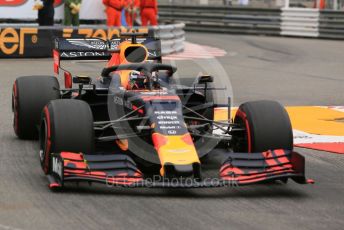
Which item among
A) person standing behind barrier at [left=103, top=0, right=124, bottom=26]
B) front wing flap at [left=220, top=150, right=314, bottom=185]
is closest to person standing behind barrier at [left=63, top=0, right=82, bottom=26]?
person standing behind barrier at [left=103, top=0, right=124, bottom=26]

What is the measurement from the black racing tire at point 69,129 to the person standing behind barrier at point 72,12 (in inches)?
603

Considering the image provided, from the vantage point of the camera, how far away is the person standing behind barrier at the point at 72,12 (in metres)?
23.0

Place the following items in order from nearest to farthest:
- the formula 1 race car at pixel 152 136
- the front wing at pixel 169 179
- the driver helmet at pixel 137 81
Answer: the front wing at pixel 169 179 → the formula 1 race car at pixel 152 136 → the driver helmet at pixel 137 81

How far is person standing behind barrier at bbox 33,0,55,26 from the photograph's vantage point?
21.6m

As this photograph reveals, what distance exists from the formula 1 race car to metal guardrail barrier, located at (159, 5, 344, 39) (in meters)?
19.8

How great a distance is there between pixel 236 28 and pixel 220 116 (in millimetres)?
18792

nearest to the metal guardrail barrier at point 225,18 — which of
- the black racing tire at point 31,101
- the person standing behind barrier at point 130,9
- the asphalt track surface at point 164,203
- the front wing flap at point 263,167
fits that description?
the person standing behind barrier at point 130,9

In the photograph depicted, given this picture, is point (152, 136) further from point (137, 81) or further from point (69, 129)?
point (137, 81)

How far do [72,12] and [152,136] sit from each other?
15708 mm

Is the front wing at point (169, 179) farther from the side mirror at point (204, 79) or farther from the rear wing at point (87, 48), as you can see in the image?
the rear wing at point (87, 48)

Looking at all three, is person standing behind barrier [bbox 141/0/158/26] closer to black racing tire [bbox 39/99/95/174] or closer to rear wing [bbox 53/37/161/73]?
rear wing [bbox 53/37/161/73]

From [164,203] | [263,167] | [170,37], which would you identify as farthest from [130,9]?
[164,203]

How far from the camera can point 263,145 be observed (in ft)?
26.8

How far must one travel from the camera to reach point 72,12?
23.0 meters
